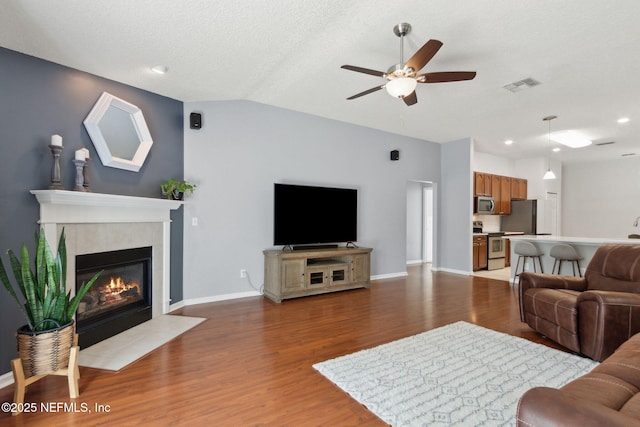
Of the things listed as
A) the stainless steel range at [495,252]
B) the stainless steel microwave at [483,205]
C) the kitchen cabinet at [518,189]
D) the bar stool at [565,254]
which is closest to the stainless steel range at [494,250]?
the stainless steel range at [495,252]

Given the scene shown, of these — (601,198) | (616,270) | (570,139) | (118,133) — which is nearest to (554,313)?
(616,270)

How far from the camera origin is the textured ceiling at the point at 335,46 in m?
2.31

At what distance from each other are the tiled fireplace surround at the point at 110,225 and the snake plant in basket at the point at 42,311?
1.78 feet

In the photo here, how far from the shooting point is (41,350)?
6.54 ft

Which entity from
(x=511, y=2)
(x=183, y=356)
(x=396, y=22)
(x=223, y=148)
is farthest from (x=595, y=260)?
(x=223, y=148)

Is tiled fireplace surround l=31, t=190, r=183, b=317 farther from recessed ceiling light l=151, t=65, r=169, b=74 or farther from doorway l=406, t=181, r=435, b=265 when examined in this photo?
doorway l=406, t=181, r=435, b=265

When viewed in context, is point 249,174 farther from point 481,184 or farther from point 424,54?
point 481,184

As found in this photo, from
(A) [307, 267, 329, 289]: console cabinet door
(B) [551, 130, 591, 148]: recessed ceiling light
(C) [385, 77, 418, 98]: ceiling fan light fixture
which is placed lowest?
(A) [307, 267, 329, 289]: console cabinet door

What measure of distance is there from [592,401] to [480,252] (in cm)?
625

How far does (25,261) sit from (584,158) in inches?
433

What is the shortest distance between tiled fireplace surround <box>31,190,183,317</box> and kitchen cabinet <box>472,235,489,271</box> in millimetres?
5891

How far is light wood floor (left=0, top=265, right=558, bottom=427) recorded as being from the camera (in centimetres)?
185

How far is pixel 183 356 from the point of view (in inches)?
103

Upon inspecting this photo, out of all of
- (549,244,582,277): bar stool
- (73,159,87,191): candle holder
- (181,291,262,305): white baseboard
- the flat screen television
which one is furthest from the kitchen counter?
(73,159,87,191): candle holder
